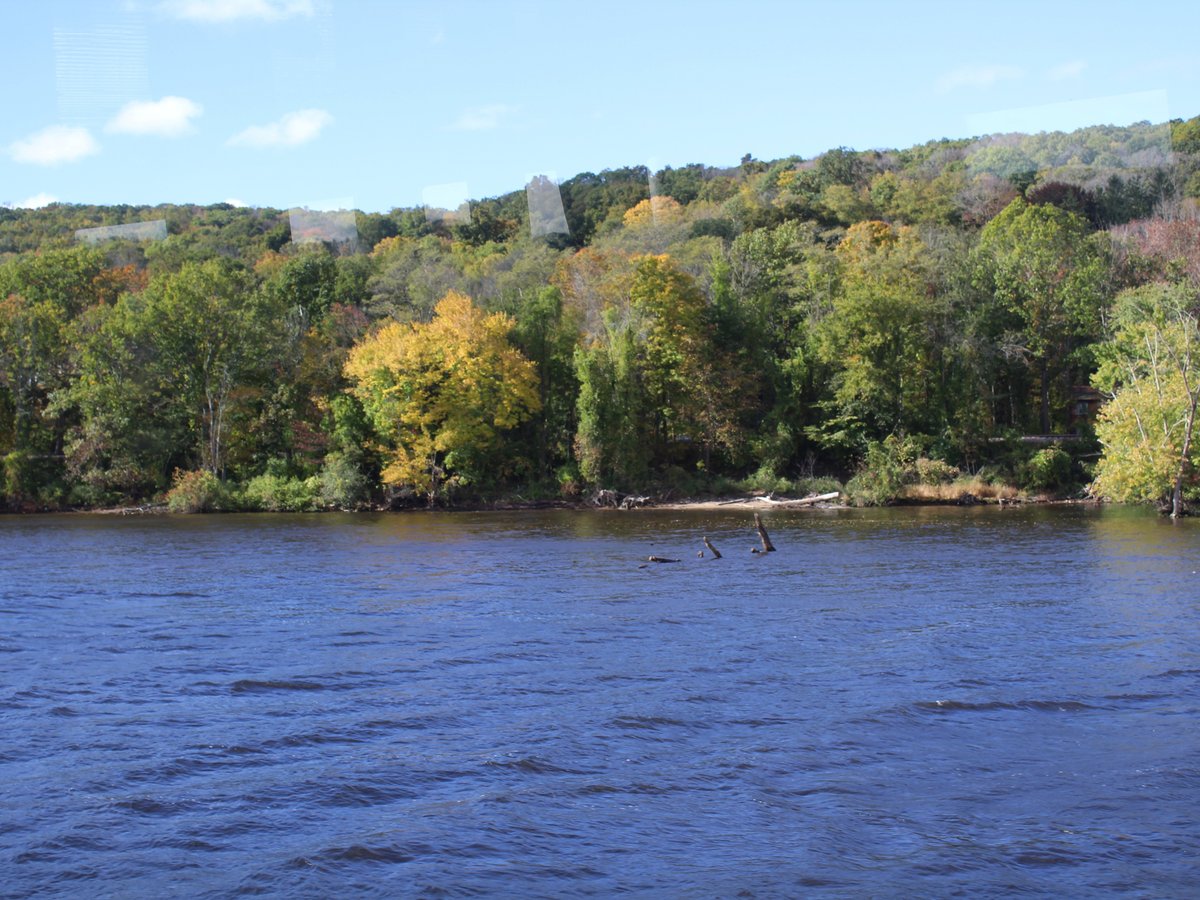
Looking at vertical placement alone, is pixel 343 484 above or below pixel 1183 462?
below

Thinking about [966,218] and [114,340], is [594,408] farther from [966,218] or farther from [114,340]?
[966,218]

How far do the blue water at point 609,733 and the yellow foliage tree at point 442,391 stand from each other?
1068 inches

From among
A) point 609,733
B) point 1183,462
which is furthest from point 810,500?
point 609,733

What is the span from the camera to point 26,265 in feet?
226

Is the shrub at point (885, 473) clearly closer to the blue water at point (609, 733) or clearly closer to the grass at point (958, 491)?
the grass at point (958, 491)

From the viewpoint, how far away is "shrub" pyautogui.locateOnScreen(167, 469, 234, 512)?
5881cm

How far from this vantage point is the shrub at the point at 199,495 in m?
58.8

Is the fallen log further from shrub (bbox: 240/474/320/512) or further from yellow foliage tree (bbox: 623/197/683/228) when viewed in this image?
yellow foliage tree (bbox: 623/197/683/228)

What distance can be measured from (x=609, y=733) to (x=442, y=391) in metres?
45.9

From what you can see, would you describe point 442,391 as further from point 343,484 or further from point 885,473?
point 885,473

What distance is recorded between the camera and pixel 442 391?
6116 cm

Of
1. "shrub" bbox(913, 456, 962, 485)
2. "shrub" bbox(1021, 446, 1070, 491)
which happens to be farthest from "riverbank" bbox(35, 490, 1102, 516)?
"shrub" bbox(1021, 446, 1070, 491)

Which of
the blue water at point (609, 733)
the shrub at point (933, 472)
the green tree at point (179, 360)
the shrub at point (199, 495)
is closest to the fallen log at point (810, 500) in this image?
the shrub at point (933, 472)

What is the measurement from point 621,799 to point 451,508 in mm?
46908
